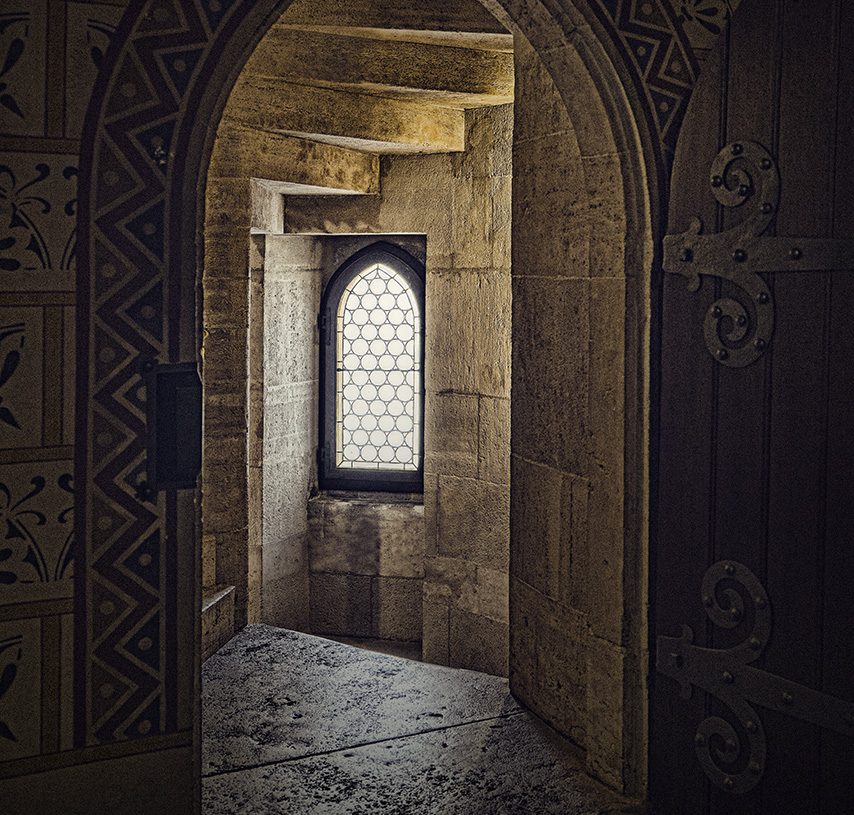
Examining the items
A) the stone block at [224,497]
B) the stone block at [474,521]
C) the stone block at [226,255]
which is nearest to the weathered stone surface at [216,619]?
the stone block at [224,497]

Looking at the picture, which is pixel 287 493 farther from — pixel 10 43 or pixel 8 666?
pixel 10 43

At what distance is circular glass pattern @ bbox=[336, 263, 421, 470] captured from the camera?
20.1 feet

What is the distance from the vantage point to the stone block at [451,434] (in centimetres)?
538

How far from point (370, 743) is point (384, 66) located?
8.35ft

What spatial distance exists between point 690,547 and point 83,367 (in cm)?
134

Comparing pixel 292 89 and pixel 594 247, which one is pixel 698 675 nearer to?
pixel 594 247

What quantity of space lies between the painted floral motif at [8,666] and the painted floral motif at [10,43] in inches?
39.4

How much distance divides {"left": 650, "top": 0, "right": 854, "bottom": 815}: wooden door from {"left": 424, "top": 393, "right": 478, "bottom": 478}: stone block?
258 centimetres

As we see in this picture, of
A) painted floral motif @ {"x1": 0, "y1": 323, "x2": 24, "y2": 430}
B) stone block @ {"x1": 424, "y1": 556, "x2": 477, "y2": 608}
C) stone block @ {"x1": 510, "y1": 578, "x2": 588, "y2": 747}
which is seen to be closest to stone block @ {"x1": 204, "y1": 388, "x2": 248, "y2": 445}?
stone block @ {"x1": 424, "y1": 556, "x2": 477, "y2": 608}

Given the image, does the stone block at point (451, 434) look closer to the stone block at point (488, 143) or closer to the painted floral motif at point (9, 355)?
the stone block at point (488, 143)

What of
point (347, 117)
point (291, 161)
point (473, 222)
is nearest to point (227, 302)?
point (291, 161)

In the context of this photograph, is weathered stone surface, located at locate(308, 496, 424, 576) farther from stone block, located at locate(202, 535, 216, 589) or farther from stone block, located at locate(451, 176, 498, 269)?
stone block, located at locate(202, 535, 216, 589)

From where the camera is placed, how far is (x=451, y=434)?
5457 mm

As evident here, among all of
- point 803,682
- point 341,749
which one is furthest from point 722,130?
point 341,749
